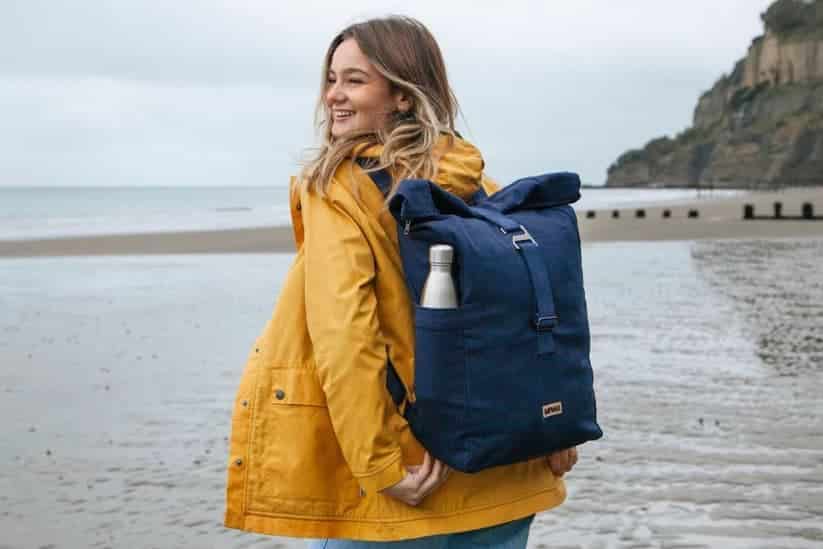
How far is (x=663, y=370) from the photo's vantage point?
8.89 metres

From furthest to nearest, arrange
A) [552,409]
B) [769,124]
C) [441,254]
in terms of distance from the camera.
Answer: [769,124]
[552,409]
[441,254]

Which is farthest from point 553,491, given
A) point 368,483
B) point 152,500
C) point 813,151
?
point 813,151

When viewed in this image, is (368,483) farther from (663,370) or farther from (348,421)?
(663,370)

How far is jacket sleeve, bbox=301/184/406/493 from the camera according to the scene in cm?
225

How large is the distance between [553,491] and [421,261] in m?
0.67

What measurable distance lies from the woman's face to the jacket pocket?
59cm

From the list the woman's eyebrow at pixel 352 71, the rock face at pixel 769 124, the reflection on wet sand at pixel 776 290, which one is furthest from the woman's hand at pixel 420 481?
the rock face at pixel 769 124

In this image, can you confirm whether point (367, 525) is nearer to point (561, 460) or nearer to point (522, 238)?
point (561, 460)

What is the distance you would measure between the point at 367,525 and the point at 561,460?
0.48m

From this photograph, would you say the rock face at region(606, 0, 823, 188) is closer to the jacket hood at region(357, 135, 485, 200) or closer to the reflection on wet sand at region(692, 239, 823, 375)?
the reflection on wet sand at region(692, 239, 823, 375)

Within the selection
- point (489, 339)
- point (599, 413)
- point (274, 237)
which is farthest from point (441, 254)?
point (274, 237)

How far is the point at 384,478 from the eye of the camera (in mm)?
2289

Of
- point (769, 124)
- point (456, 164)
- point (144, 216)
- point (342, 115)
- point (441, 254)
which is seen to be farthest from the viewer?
point (769, 124)

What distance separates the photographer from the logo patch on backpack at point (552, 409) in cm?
231
